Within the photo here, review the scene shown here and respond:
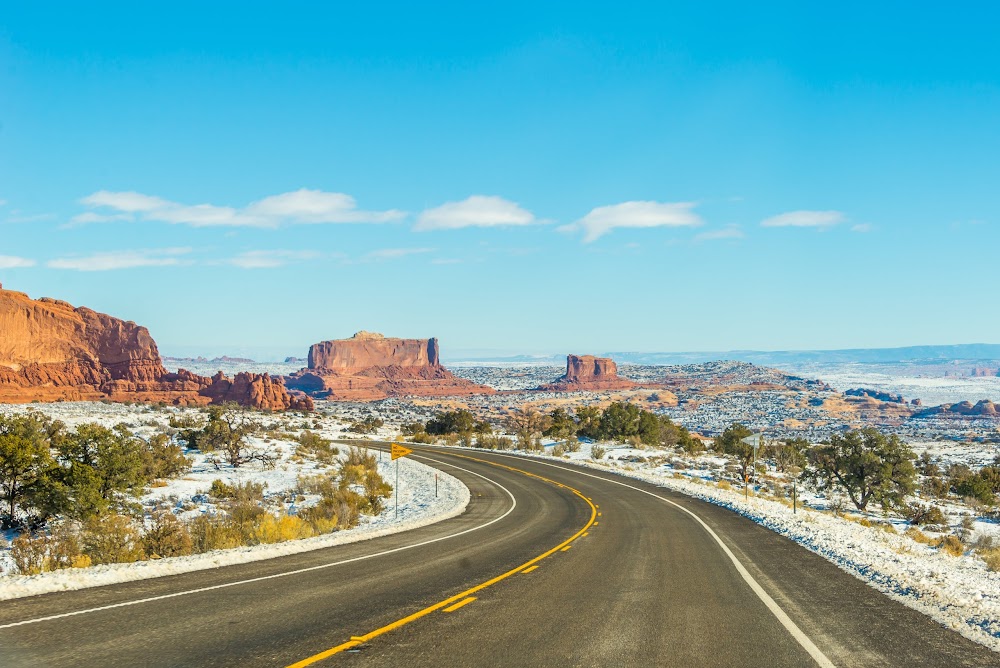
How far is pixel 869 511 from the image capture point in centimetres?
3597

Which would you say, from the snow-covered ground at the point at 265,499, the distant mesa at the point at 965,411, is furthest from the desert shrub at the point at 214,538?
the distant mesa at the point at 965,411

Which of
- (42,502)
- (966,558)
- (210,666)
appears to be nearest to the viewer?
(210,666)

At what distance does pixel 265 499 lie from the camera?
2653 cm

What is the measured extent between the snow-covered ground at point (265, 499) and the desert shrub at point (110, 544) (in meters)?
1.44

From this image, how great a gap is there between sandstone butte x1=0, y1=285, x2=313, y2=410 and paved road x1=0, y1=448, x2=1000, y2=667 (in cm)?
8517

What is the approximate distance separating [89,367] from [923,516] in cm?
11180

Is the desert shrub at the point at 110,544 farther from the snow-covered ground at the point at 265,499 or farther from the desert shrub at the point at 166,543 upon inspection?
the snow-covered ground at the point at 265,499

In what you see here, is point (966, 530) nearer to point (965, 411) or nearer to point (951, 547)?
point (951, 547)

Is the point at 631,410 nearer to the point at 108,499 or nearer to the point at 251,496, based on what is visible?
the point at 251,496

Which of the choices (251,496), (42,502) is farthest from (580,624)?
(251,496)

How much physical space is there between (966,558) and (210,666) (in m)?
19.4

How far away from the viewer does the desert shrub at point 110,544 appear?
13.1m

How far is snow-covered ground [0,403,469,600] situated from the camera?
1016 cm

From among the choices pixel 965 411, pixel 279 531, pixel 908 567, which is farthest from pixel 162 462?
pixel 965 411
